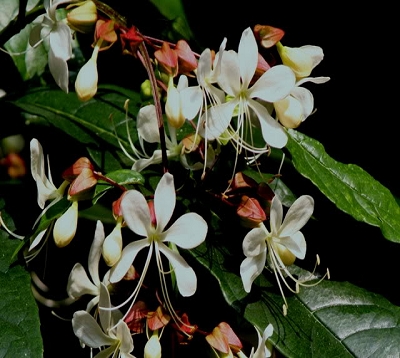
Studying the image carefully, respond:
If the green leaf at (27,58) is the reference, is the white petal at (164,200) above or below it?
above

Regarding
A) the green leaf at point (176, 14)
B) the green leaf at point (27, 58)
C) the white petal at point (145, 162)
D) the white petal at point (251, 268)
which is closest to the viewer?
the white petal at point (251, 268)

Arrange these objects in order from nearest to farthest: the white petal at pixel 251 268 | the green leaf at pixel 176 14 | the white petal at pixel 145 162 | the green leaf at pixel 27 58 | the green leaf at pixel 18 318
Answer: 1. the green leaf at pixel 18 318
2. the white petal at pixel 251 268
3. the white petal at pixel 145 162
4. the green leaf at pixel 176 14
5. the green leaf at pixel 27 58

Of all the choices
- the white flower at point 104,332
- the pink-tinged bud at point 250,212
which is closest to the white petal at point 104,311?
the white flower at point 104,332

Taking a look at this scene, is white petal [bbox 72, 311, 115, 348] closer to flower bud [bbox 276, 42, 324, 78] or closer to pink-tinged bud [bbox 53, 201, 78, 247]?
pink-tinged bud [bbox 53, 201, 78, 247]

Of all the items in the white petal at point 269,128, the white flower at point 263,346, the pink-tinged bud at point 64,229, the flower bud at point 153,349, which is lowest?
the white flower at point 263,346

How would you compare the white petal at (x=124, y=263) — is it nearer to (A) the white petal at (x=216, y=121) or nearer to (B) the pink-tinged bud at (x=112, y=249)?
(B) the pink-tinged bud at (x=112, y=249)

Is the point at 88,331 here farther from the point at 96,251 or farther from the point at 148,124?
the point at 148,124

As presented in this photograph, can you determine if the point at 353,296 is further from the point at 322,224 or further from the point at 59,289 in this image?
the point at 59,289
